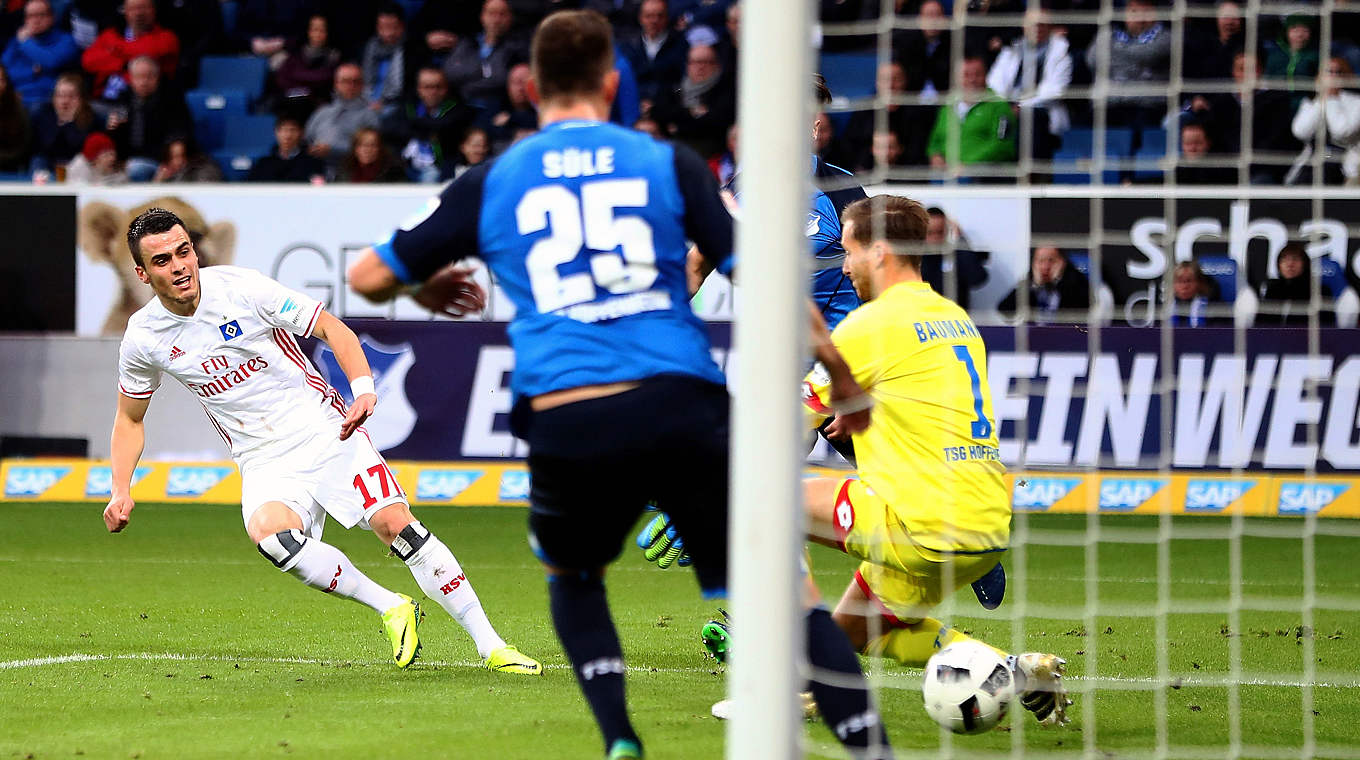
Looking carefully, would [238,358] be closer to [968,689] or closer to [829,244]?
[829,244]

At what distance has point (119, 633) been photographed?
24.0 feet

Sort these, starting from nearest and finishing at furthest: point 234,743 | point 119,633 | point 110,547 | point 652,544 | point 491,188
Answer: point 491,188 < point 234,743 < point 652,544 < point 119,633 < point 110,547

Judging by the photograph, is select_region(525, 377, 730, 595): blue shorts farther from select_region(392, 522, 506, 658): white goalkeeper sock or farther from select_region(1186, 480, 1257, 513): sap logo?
select_region(1186, 480, 1257, 513): sap logo

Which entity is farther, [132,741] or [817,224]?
[817,224]

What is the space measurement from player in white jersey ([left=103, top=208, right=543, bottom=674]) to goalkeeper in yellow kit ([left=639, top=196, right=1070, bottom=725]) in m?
1.66

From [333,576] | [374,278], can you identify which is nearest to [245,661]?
[333,576]

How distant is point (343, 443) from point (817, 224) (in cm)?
203

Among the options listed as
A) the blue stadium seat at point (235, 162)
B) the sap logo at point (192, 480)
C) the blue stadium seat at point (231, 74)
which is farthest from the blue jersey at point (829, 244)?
the blue stadium seat at point (231, 74)

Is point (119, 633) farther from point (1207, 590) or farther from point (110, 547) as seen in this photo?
point (1207, 590)

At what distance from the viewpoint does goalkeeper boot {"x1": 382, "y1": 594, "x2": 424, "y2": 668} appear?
632 cm

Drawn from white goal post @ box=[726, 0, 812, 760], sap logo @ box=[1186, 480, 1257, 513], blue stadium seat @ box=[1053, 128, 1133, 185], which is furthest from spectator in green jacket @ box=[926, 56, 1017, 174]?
white goal post @ box=[726, 0, 812, 760]

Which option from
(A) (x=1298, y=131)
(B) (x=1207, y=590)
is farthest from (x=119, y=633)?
(A) (x=1298, y=131)

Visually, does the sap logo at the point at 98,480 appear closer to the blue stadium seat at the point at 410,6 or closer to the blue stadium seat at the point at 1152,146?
the blue stadium seat at the point at 410,6

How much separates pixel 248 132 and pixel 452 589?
33.5 feet
